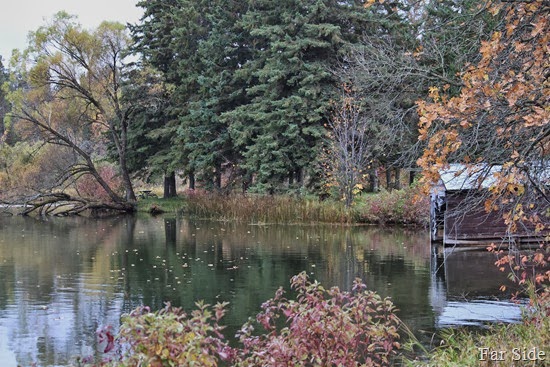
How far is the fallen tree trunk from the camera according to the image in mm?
29219

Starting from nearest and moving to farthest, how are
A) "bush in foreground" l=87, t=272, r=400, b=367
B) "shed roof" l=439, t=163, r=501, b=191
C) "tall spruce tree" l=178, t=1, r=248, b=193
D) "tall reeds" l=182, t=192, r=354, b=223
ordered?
1. "bush in foreground" l=87, t=272, r=400, b=367
2. "shed roof" l=439, t=163, r=501, b=191
3. "tall reeds" l=182, t=192, r=354, b=223
4. "tall spruce tree" l=178, t=1, r=248, b=193

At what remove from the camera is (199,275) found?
42.9 feet

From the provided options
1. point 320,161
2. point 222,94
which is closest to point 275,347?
point 320,161

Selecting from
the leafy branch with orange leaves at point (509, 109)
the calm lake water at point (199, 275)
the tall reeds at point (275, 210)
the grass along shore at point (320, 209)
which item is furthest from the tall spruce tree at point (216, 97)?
the leafy branch with orange leaves at point (509, 109)

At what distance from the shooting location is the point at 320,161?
88.0ft

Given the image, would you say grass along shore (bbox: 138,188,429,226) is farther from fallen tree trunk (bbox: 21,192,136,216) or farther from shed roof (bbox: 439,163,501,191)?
shed roof (bbox: 439,163,501,191)

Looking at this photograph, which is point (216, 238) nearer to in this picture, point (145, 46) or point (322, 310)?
point (322, 310)

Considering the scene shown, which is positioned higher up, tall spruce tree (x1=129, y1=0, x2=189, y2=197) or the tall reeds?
tall spruce tree (x1=129, y1=0, x2=189, y2=197)

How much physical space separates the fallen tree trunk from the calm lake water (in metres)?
6.72

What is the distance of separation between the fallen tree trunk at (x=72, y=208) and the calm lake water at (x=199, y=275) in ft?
22.0

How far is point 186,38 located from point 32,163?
13.7 meters

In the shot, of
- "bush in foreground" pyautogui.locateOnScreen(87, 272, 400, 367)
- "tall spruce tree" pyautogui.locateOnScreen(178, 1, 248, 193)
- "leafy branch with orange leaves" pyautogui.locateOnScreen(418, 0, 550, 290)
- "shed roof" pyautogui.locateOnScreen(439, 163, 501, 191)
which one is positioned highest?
"tall spruce tree" pyautogui.locateOnScreen(178, 1, 248, 193)

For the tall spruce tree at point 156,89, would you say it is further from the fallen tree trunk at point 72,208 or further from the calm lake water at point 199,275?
the calm lake water at point 199,275

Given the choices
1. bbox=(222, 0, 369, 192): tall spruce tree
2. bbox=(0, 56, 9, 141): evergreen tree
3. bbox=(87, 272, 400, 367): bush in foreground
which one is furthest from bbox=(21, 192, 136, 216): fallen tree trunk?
bbox=(0, 56, 9, 141): evergreen tree
